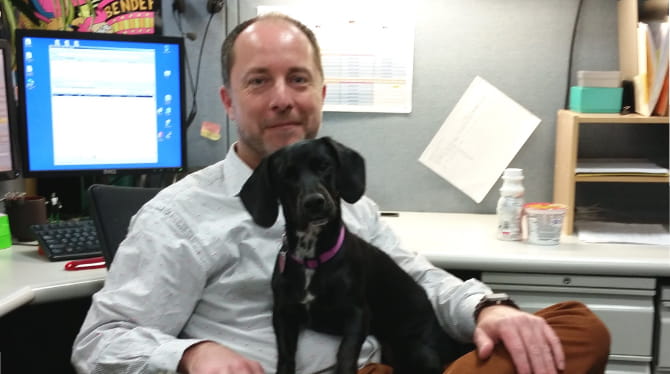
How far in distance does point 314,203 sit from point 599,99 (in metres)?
1.03

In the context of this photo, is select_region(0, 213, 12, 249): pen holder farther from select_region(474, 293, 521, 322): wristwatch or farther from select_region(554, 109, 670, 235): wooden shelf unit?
select_region(554, 109, 670, 235): wooden shelf unit

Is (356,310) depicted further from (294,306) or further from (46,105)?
(46,105)

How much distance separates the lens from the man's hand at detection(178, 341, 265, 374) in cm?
91

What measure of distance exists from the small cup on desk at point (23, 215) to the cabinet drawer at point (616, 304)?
3.68 feet

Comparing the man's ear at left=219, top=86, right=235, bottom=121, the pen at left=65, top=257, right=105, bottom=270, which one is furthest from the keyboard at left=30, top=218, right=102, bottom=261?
the man's ear at left=219, top=86, right=235, bottom=121

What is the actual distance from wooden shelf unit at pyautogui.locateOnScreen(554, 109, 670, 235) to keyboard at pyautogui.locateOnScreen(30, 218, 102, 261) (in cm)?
114

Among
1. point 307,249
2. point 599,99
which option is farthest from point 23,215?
point 599,99

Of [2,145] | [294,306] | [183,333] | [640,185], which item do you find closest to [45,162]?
[2,145]

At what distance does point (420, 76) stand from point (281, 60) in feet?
2.60

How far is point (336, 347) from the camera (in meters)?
1.09

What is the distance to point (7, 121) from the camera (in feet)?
5.24

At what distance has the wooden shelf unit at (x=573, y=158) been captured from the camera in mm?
1572

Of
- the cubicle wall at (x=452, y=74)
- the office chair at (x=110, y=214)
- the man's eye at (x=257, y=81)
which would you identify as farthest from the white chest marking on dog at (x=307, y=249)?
the cubicle wall at (x=452, y=74)

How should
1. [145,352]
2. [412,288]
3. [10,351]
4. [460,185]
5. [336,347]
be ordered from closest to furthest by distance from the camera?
[145,352]
[336,347]
[412,288]
[10,351]
[460,185]
